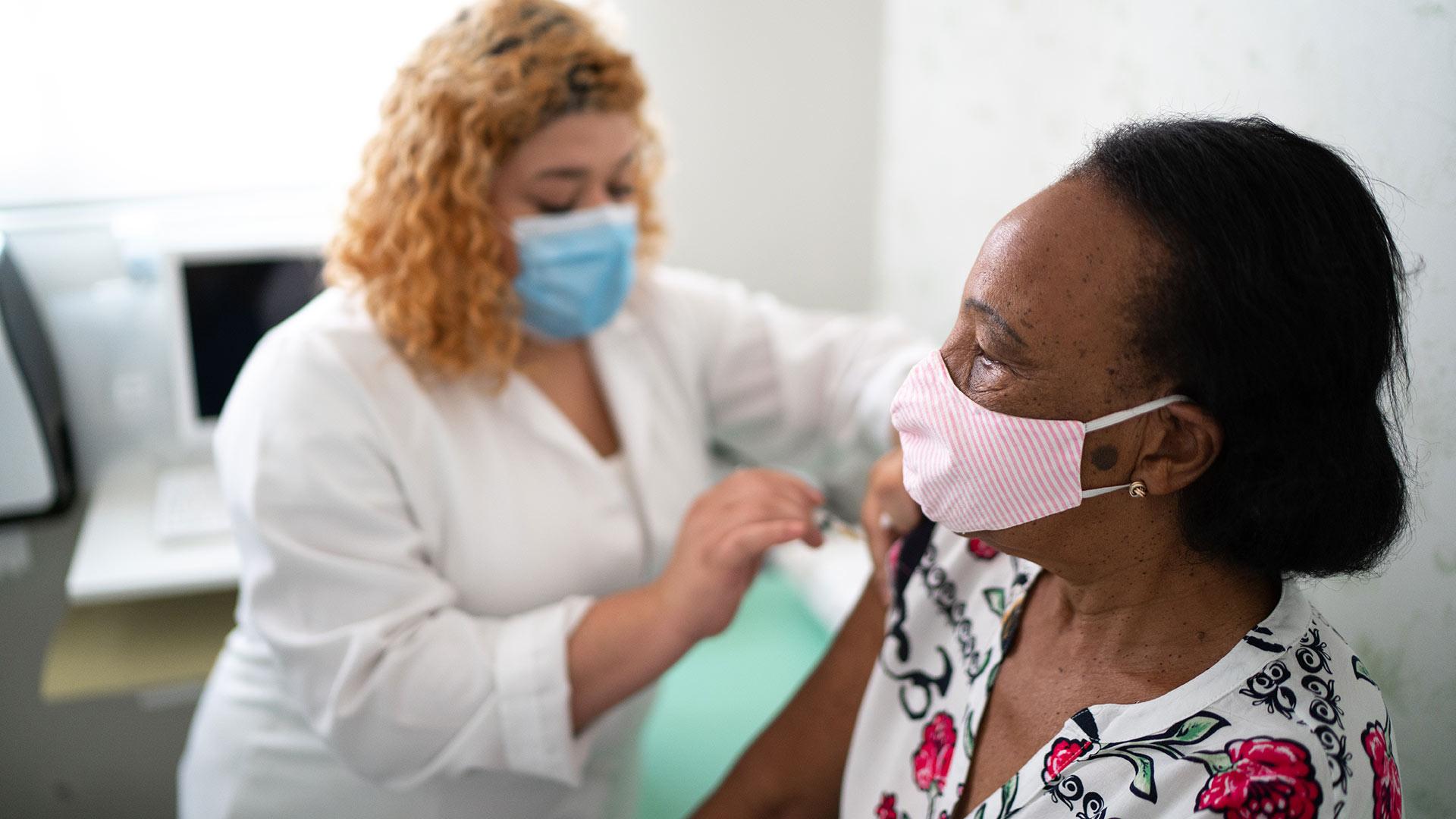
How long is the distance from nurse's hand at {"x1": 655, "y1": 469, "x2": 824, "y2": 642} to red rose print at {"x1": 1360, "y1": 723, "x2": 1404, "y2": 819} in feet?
2.18

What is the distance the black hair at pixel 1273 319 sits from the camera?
0.82m

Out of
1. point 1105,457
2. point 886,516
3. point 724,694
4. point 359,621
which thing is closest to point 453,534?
point 359,621

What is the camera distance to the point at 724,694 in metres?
2.26

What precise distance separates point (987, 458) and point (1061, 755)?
0.27 meters

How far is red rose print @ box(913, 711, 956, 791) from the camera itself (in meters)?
1.11

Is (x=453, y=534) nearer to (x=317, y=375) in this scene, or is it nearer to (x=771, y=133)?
(x=317, y=375)

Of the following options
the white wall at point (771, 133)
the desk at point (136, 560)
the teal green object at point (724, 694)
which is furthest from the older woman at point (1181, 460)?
the white wall at point (771, 133)

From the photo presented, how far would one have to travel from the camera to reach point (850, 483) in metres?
2.37

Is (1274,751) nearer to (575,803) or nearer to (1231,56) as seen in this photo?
→ (1231,56)

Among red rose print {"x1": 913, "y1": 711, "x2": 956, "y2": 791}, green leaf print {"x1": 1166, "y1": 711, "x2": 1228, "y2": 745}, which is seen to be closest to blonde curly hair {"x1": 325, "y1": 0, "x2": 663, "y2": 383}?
red rose print {"x1": 913, "y1": 711, "x2": 956, "y2": 791}

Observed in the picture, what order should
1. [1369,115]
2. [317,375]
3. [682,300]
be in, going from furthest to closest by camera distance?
[682,300] < [317,375] < [1369,115]

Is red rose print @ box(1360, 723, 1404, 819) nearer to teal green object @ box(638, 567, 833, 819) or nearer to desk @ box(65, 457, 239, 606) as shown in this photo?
teal green object @ box(638, 567, 833, 819)

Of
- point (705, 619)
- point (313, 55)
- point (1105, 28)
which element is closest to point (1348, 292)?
point (705, 619)

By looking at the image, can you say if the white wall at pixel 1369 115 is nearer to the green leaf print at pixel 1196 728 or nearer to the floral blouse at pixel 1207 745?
the floral blouse at pixel 1207 745
